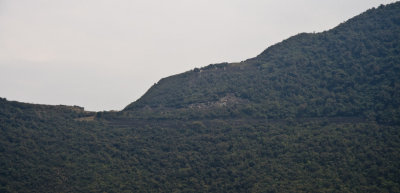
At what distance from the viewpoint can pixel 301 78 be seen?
7819cm

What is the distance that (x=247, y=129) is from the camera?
7050cm

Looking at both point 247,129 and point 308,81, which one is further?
point 308,81

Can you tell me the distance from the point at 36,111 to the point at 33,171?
13905mm

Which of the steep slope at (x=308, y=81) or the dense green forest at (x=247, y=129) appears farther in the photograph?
the steep slope at (x=308, y=81)

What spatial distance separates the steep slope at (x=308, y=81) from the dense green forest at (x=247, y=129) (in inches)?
6.1

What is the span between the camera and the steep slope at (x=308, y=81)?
7194 centimetres

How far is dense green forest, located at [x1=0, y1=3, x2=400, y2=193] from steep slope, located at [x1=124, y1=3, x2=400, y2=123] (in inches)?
6.1

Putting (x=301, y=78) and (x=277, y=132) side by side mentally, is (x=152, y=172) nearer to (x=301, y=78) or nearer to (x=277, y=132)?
(x=277, y=132)

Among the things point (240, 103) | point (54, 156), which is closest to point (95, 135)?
point (54, 156)

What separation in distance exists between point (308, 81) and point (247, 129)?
42.9 ft

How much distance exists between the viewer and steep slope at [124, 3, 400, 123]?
71.9 meters

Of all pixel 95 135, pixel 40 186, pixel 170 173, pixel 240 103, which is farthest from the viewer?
pixel 240 103

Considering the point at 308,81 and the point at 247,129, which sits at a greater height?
the point at 308,81

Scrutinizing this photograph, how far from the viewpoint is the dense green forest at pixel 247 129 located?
60500 mm
